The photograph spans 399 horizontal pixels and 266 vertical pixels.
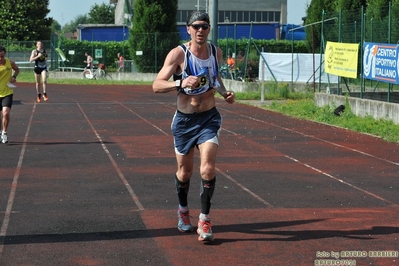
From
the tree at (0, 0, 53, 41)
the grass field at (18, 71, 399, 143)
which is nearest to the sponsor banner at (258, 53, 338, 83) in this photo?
the grass field at (18, 71, 399, 143)

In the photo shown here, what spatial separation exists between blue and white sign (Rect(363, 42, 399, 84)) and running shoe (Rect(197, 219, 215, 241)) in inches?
500

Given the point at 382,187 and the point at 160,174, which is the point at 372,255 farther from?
the point at 160,174

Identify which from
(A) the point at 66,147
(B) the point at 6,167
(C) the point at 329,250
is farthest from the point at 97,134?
(C) the point at 329,250

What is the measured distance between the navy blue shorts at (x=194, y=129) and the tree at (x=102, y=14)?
112 meters

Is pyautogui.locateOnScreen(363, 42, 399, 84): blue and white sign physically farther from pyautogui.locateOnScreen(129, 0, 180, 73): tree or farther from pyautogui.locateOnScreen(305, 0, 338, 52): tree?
pyautogui.locateOnScreen(129, 0, 180, 73): tree

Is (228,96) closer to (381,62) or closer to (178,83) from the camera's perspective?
(178,83)

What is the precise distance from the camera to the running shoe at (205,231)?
7777 mm

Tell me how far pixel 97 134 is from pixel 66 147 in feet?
8.16

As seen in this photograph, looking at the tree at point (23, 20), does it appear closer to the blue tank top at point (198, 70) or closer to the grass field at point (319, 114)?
the grass field at point (319, 114)

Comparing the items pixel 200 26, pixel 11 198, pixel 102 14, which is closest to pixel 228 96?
pixel 200 26

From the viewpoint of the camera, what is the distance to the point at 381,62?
822 inches

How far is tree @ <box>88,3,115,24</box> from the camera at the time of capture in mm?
119188

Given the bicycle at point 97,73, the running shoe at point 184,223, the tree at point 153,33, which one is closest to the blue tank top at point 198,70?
the running shoe at point 184,223

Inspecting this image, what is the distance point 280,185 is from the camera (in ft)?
37.5
